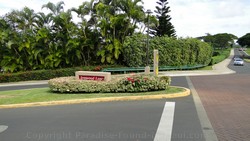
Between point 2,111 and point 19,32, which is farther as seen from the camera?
point 19,32

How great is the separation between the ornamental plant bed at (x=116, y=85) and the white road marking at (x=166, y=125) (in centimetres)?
310

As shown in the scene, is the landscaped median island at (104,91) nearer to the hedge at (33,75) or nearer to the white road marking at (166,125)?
the white road marking at (166,125)

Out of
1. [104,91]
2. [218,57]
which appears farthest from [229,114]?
A: [218,57]

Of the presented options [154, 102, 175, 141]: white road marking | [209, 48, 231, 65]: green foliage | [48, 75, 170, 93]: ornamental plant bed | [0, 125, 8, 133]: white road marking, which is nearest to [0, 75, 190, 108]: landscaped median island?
[48, 75, 170, 93]: ornamental plant bed

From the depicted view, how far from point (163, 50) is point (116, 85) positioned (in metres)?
17.7

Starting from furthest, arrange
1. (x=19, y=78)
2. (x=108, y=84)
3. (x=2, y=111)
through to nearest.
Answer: (x=19, y=78) → (x=108, y=84) → (x=2, y=111)

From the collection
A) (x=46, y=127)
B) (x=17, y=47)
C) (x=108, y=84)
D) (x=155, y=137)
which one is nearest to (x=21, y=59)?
(x=17, y=47)

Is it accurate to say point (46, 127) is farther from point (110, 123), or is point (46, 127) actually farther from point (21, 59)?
point (21, 59)

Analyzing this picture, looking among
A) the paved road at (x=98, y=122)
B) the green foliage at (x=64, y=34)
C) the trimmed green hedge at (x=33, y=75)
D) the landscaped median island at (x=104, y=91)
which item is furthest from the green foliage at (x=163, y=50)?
the paved road at (x=98, y=122)

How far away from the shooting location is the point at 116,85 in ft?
42.9

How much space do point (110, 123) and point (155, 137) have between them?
1.71 meters

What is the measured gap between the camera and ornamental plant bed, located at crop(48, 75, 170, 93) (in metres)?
12.9

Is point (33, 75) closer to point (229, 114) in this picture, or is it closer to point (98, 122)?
point (98, 122)

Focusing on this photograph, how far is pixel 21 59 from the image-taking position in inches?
1142
